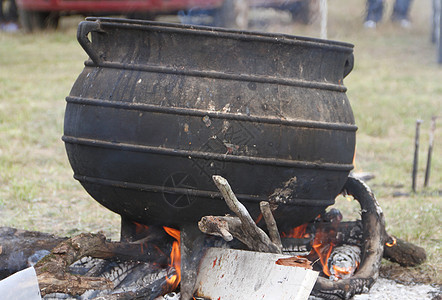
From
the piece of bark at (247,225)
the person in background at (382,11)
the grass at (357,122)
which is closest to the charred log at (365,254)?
the piece of bark at (247,225)

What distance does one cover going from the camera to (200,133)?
8.32 ft

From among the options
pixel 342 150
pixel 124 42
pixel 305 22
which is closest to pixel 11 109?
pixel 124 42

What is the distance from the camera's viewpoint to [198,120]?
8.32 ft

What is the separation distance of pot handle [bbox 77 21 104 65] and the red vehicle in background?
31.6 feet

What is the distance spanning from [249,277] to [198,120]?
0.68 m

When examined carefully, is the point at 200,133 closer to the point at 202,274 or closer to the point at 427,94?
the point at 202,274

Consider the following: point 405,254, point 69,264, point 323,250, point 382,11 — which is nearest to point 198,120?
point 69,264

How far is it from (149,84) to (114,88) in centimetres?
17

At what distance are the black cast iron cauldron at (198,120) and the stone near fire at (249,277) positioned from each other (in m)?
0.22

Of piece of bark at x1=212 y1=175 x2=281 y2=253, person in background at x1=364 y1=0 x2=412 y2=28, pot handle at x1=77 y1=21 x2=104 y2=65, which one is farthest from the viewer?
person in background at x1=364 y1=0 x2=412 y2=28

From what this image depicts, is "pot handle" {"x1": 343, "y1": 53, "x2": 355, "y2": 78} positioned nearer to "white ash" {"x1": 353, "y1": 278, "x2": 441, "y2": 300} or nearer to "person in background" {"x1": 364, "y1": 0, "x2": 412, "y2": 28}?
"white ash" {"x1": 353, "y1": 278, "x2": 441, "y2": 300}

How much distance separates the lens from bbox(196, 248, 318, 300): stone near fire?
237 cm

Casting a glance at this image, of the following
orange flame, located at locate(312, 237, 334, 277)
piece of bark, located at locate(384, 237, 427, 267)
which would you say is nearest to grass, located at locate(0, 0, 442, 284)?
piece of bark, located at locate(384, 237, 427, 267)

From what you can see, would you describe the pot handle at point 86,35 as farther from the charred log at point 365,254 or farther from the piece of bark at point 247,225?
the charred log at point 365,254
